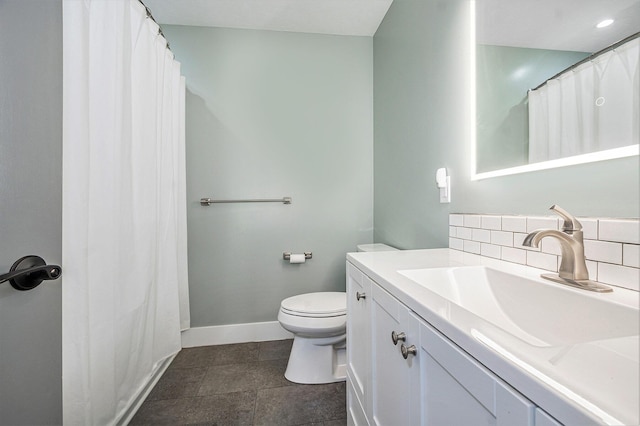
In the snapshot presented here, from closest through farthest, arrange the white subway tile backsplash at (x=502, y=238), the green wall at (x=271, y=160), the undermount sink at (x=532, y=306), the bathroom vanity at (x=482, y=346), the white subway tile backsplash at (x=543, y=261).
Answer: the bathroom vanity at (x=482, y=346) → the undermount sink at (x=532, y=306) → the white subway tile backsplash at (x=543, y=261) → the white subway tile backsplash at (x=502, y=238) → the green wall at (x=271, y=160)

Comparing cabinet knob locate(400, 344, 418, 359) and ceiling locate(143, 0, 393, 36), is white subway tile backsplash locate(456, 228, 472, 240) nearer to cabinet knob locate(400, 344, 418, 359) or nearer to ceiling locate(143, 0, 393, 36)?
cabinet knob locate(400, 344, 418, 359)

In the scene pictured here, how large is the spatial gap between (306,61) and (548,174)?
183cm

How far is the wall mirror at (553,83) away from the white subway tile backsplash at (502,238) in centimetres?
20

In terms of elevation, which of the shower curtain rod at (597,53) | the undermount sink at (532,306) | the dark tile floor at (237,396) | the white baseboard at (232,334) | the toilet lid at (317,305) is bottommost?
the dark tile floor at (237,396)

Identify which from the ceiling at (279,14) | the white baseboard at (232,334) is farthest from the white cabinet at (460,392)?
the ceiling at (279,14)

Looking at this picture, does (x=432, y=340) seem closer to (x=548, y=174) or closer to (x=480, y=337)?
(x=480, y=337)

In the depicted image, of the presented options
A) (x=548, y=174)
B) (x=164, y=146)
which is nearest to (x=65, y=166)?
(x=164, y=146)

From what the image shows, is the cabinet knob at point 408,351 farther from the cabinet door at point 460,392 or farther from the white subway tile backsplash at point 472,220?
the white subway tile backsplash at point 472,220

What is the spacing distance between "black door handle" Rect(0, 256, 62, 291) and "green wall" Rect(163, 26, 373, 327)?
1398mm

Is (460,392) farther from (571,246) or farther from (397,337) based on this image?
(571,246)

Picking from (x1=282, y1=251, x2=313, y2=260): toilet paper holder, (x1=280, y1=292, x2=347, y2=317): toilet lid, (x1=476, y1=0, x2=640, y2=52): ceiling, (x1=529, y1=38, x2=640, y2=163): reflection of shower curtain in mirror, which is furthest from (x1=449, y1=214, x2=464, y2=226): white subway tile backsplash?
(x1=282, y1=251, x2=313, y2=260): toilet paper holder

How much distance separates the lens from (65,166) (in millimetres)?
839

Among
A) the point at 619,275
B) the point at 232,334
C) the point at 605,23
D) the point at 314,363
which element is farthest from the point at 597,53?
the point at 232,334

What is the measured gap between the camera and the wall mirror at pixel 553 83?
606 mm
